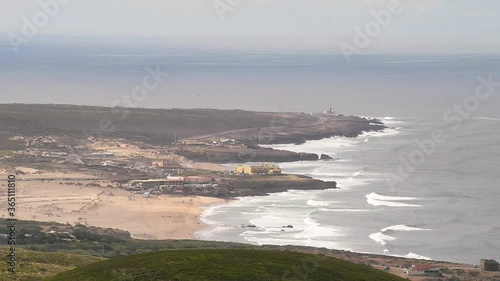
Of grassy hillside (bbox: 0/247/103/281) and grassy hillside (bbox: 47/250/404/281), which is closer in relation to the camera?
grassy hillside (bbox: 47/250/404/281)

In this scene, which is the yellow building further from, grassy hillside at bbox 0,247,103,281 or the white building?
grassy hillside at bbox 0,247,103,281

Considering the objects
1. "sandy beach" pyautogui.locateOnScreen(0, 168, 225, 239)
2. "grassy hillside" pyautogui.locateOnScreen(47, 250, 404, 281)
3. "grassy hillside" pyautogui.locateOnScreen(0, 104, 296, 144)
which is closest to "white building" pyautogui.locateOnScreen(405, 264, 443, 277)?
"sandy beach" pyautogui.locateOnScreen(0, 168, 225, 239)

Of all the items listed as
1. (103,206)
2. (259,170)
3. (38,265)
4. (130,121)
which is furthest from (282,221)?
(130,121)

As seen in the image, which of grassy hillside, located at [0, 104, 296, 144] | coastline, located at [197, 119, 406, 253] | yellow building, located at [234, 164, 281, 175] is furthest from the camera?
grassy hillside, located at [0, 104, 296, 144]

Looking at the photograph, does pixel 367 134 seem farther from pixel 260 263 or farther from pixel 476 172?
pixel 260 263

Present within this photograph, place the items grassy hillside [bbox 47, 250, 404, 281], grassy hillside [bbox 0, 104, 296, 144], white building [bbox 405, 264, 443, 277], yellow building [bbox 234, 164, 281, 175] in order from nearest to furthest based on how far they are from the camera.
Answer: grassy hillside [bbox 47, 250, 404, 281] < white building [bbox 405, 264, 443, 277] < yellow building [bbox 234, 164, 281, 175] < grassy hillside [bbox 0, 104, 296, 144]

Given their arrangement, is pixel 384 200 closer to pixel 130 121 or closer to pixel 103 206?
pixel 103 206

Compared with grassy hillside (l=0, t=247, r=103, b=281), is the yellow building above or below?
above
